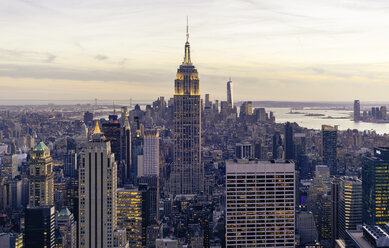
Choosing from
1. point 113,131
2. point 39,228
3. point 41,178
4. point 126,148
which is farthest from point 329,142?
point 39,228

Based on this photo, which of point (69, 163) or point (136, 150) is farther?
point (136, 150)

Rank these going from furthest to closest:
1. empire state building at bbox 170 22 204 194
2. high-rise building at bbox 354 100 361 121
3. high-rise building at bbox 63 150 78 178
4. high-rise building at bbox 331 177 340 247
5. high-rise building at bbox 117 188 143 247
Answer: empire state building at bbox 170 22 204 194 < high-rise building at bbox 354 100 361 121 < high-rise building at bbox 63 150 78 178 < high-rise building at bbox 331 177 340 247 < high-rise building at bbox 117 188 143 247

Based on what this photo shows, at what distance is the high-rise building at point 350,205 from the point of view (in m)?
36.1

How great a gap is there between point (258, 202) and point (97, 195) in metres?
8.32

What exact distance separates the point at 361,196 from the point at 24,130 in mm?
27497

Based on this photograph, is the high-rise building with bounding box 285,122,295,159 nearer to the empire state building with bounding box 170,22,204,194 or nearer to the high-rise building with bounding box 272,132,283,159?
the high-rise building with bounding box 272,132,283,159

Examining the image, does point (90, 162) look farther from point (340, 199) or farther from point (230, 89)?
point (230, 89)

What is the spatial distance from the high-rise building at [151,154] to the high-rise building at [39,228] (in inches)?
942

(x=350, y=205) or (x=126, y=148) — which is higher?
(x=126, y=148)

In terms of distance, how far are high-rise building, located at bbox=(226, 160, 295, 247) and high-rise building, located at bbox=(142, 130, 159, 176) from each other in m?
31.5

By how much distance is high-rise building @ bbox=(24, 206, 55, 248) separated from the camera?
34.0 m

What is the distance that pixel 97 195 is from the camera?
27156mm

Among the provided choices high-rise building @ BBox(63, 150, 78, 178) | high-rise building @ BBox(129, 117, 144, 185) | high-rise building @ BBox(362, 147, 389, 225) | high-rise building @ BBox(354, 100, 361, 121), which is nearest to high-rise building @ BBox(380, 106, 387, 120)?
high-rise building @ BBox(354, 100, 361, 121)

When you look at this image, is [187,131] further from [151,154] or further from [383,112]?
[383,112]
